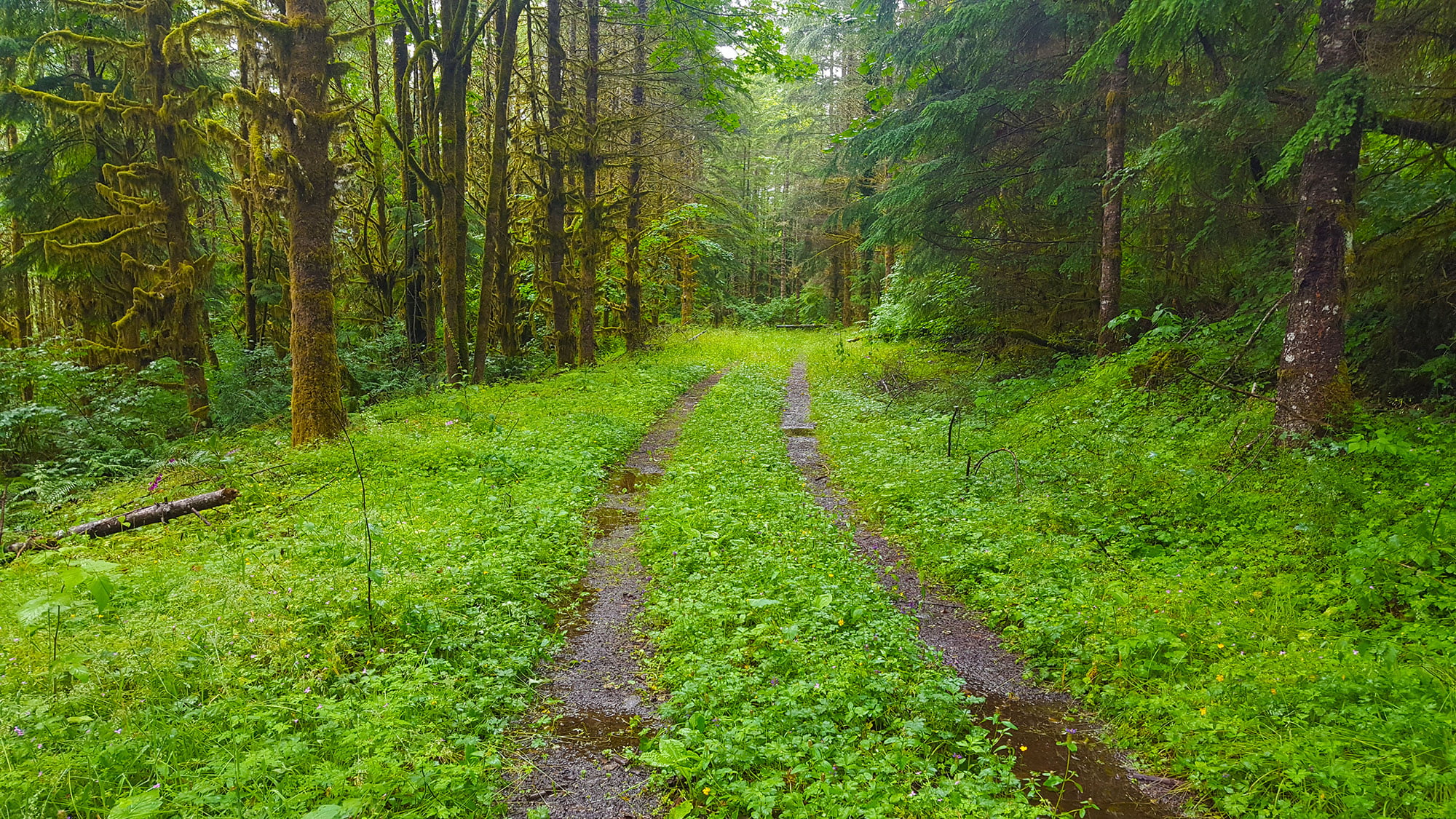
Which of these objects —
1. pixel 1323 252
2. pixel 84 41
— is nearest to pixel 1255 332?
pixel 1323 252

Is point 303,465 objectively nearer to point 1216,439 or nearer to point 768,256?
point 1216,439

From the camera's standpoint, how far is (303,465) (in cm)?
845

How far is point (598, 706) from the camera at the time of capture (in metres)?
4.58

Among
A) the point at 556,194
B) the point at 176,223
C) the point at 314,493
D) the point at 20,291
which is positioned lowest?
the point at 314,493

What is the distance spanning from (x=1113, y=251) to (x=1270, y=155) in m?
2.59

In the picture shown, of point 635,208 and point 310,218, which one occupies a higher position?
point 635,208

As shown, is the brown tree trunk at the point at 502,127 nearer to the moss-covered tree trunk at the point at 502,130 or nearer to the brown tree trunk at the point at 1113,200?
the moss-covered tree trunk at the point at 502,130

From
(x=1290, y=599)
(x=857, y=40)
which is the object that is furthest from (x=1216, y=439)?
(x=857, y=40)

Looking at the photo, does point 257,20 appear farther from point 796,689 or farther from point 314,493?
point 796,689

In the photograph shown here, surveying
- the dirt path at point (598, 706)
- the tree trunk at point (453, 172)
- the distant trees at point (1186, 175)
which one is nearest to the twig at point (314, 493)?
the dirt path at point (598, 706)

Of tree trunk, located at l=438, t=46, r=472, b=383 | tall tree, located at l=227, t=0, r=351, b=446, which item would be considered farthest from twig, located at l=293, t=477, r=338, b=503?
tree trunk, located at l=438, t=46, r=472, b=383

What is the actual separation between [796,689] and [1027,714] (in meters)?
1.68

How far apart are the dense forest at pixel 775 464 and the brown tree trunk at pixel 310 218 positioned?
52 mm

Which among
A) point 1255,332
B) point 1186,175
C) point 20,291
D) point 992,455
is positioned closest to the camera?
point 1255,332
